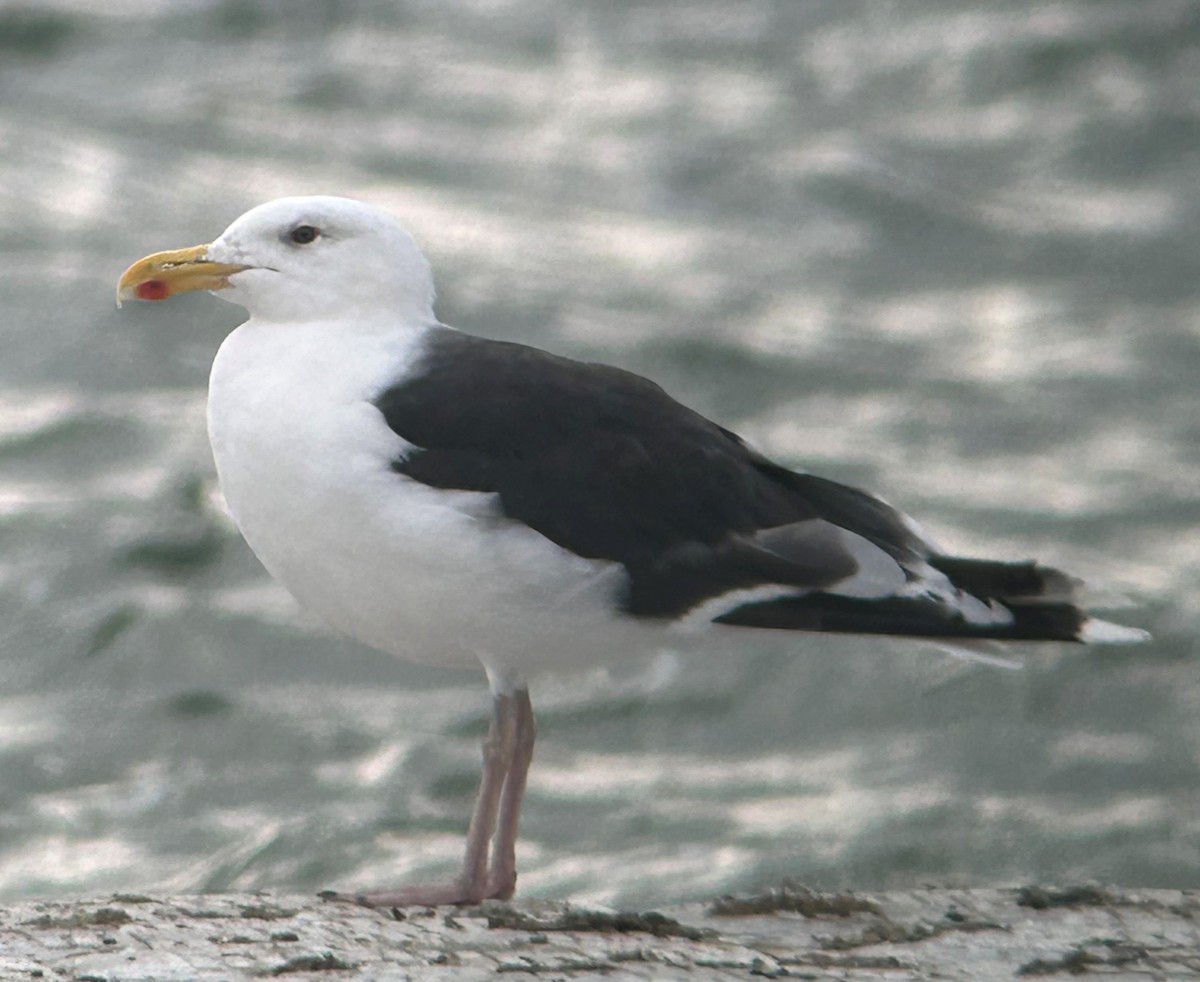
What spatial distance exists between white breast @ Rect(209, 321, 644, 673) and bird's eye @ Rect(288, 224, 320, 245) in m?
0.29

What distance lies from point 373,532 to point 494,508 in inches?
10.9

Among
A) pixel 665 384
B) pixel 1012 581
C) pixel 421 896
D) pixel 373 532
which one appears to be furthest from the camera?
pixel 665 384

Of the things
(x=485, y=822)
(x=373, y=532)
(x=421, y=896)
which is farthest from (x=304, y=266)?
(x=421, y=896)

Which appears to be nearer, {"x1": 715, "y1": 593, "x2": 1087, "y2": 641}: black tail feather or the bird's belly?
the bird's belly

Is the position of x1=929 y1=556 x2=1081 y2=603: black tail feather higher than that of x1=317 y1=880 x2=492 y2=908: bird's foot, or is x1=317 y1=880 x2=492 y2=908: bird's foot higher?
x1=929 y1=556 x2=1081 y2=603: black tail feather

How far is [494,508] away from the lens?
507 cm

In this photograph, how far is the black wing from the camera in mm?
5121

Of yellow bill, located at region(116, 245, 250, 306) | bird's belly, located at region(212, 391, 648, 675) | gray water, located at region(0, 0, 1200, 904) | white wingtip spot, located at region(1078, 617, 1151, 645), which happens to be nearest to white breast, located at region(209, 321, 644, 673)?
bird's belly, located at region(212, 391, 648, 675)

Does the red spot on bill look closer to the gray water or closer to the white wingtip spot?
the gray water

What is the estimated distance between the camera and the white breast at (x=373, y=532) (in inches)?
198

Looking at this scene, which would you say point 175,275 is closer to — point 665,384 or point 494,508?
point 494,508

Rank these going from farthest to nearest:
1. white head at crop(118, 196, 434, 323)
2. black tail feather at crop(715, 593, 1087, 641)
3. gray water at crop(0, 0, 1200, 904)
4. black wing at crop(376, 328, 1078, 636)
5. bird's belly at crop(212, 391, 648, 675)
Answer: gray water at crop(0, 0, 1200, 904) → white head at crop(118, 196, 434, 323) → black tail feather at crop(715, 593, 1087, 641) → black wing at crop(376, 328, 1078, 636) → bird's belly at crop(212, 391, 648, 675)

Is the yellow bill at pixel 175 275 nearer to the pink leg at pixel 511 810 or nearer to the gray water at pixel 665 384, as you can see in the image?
the pink leg at pixel 511 810

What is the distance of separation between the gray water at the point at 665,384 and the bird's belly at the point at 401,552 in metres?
0.49
